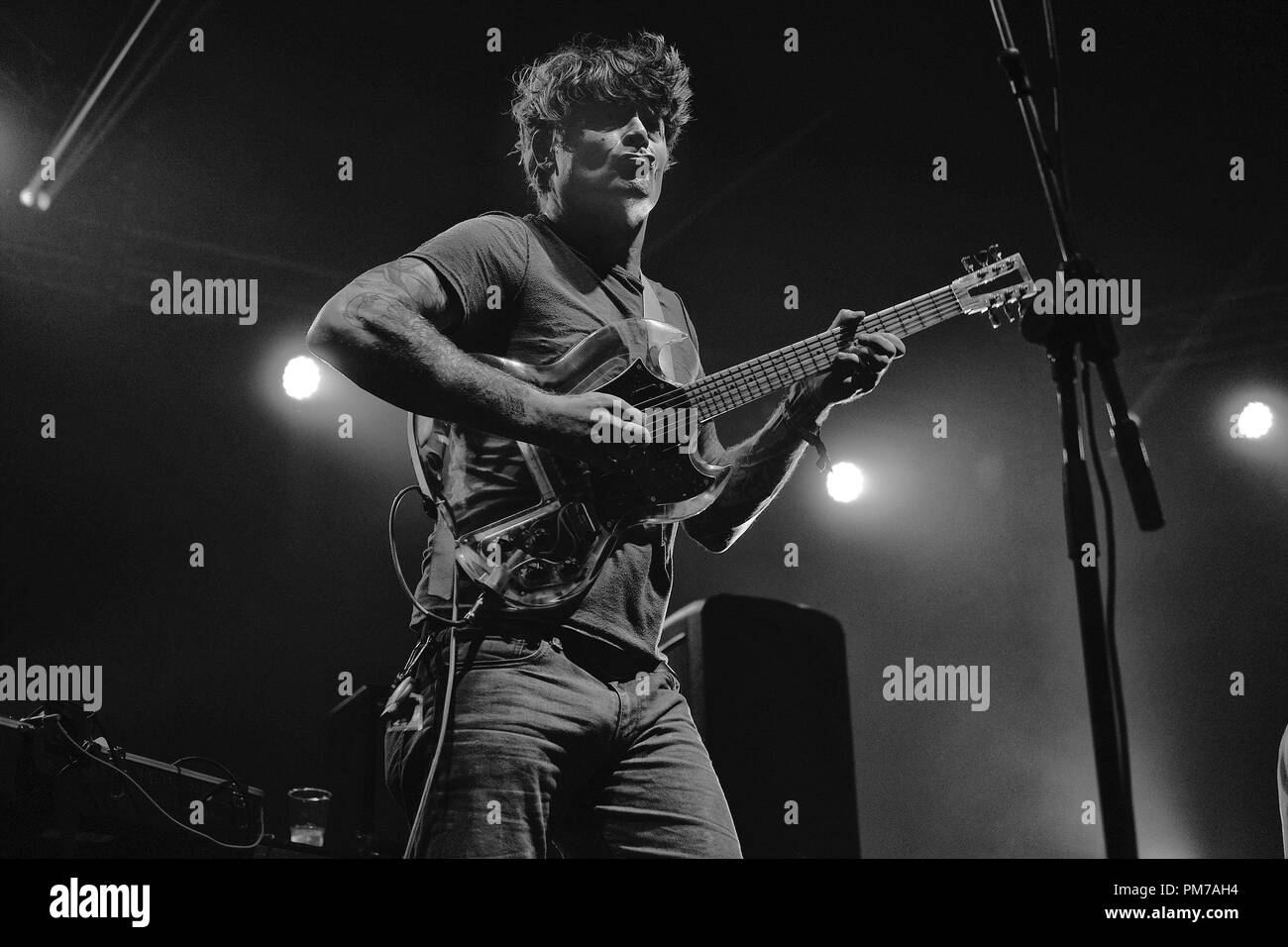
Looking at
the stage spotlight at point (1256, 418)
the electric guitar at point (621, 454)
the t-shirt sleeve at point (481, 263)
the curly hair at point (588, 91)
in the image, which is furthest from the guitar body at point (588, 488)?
the stage spotlight at point (1256, 418)

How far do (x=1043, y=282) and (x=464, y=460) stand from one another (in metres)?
1.11

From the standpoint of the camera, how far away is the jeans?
1756 mm

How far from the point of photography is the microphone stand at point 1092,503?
1.56 metres

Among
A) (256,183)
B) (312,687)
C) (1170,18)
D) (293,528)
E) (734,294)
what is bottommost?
(312,687)

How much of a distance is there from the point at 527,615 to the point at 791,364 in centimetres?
77

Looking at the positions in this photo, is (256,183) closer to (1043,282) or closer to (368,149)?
(368,149)

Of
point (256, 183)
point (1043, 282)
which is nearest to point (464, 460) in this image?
point (1043, 282)

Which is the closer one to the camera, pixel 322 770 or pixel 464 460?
pixel 464 460

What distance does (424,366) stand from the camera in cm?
185

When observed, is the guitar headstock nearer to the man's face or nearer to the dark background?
the man's face

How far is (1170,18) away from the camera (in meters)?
3.32

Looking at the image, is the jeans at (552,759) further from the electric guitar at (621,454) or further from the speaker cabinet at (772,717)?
the speaker cabinet at (772,717)

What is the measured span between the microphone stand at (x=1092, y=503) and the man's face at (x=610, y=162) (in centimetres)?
87
